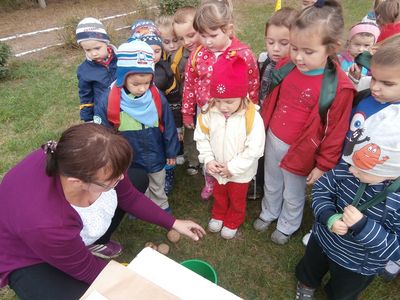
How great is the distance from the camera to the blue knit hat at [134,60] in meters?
2.54

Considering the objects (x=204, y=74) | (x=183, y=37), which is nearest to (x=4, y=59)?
(x=183, y=37)

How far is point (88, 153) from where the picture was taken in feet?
5.57

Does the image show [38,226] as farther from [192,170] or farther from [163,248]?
[192,170]

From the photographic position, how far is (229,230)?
3.05m

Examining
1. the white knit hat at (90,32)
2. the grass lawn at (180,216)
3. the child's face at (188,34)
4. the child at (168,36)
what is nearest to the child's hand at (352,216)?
the grass lawn at (180,216)

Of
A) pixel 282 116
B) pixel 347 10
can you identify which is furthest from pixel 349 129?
pixel 347 10

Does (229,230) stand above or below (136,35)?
below

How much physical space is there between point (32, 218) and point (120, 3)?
9823 millimetres

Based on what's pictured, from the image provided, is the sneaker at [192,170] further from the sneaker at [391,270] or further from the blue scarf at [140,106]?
the sneaker at [391,270]

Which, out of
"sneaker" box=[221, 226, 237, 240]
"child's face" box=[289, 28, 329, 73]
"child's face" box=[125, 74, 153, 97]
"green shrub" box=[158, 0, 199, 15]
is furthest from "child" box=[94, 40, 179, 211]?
"green shrub" box=[158, 0, 199, 15]

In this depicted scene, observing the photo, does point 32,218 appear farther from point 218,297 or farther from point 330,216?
point 330,216

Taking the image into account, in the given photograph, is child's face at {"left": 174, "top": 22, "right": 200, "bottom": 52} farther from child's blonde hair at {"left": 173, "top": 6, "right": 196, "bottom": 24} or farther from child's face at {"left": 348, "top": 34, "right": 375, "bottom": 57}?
child's face at {"left": 348, "top": 34, "right": 375, "bottom": 57}

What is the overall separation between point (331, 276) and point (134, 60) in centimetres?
201

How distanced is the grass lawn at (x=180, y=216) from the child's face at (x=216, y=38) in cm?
152
